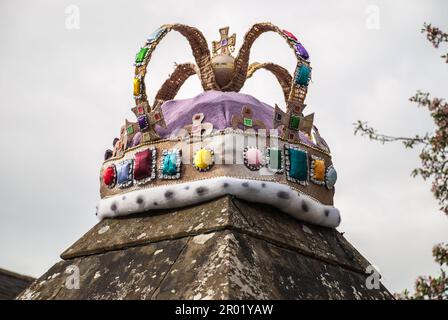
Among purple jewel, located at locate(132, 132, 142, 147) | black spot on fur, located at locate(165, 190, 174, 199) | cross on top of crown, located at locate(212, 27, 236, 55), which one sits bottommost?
black spot on fur, located at locate(165, 190, 174, 199)

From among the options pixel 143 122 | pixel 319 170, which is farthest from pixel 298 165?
pixel 143 122

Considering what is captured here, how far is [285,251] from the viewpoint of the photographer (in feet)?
16.2

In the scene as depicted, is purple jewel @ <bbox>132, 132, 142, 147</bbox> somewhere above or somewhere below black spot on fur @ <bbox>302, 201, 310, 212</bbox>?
above

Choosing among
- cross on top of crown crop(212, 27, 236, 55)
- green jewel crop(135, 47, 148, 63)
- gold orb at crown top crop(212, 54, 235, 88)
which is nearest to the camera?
green jewel crop(135, 47, 148, 63)

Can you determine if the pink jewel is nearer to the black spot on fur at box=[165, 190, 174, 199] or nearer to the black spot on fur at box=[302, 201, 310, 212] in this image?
the black spot on fur at box=[302, 201, 310, 212]

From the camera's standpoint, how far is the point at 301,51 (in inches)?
230

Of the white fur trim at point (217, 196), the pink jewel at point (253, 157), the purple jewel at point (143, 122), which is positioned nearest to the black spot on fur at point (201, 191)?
the white fur trim at point (217, 196)

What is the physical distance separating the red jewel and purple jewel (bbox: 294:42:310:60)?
81.6 inches

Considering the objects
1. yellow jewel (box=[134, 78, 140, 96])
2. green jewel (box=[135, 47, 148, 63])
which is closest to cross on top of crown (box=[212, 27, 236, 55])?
green jewel (box=[135, 47, 148, 63])

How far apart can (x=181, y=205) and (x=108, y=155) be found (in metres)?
1.33

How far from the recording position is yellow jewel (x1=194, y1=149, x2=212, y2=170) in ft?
17.3
